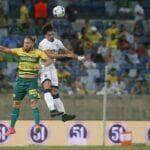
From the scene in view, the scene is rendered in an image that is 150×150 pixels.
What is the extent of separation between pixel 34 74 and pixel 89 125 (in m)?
3.19

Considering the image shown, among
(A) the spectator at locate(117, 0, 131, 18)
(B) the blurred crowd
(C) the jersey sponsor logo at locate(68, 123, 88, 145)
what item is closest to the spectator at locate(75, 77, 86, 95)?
(B) the blurred crowd

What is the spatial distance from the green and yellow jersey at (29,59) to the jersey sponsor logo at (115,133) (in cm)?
340

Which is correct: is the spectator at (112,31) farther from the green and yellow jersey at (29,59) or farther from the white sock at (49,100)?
the green and yellow jersey at (29,59)

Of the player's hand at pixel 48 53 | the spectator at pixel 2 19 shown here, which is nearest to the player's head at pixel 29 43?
the player's hand at pixel 48 53

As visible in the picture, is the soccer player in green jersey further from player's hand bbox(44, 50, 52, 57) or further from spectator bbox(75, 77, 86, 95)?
spectator bbox(75, 77, 86, 95)

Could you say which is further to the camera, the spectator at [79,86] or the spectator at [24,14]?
the spectator at [24,14]

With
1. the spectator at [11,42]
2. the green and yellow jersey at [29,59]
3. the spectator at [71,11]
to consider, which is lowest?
the green and yellow jersey at [29,59]

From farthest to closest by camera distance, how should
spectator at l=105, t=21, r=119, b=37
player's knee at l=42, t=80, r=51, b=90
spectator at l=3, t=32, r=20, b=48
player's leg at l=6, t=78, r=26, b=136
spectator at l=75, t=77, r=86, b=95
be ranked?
spectator at l=105, t=21, r=119, b=37
spectator at l=3, t=32, r=20, b=48
spectator at l=75, t=77, r=86, b=95
player's knee at l=42, t=80, r=51, b=90
player's leg at l=6, t=78, r=26, b=136

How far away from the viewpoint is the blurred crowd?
24.4m

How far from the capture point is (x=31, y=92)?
57.6 ft

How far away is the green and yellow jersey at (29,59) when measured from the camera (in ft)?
57.9

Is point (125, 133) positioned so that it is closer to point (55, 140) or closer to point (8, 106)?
point (55, 140)

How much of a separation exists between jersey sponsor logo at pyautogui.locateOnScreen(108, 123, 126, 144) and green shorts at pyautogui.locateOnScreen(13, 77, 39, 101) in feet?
10.7

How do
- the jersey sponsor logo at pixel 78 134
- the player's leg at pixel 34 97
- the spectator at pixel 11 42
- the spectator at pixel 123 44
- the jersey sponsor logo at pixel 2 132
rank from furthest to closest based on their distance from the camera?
the spectator at pixel 123 44 → the spectator at pixel 11 42 → the jersey sponsor logo at pixel 78 134 → the jersey sponsor logo at pixel 2 132 → the player's leg at pixel 34 97
